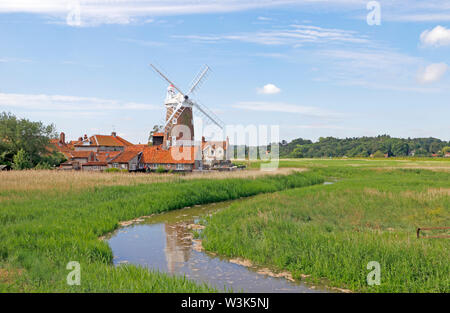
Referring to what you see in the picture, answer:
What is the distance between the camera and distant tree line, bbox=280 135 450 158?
13838 centimetres

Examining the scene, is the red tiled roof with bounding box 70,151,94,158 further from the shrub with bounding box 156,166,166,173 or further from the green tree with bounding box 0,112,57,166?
the shrub with bounding box 156,166,166,173

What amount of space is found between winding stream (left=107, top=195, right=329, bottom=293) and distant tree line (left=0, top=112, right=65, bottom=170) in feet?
96.4

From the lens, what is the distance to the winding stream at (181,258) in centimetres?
937

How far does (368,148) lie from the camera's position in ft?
477

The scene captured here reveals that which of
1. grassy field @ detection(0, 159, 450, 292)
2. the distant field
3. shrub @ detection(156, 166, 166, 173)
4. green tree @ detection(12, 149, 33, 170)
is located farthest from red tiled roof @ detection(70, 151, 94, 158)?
grassy field @ detection(0, 159, 450, 292)

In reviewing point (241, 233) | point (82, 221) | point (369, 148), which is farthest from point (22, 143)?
point (369, 148)

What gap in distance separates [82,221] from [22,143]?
32.7 metres

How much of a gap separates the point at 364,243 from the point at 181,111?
38897mm

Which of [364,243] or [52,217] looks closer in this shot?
[364,243]

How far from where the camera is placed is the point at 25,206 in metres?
17.1
